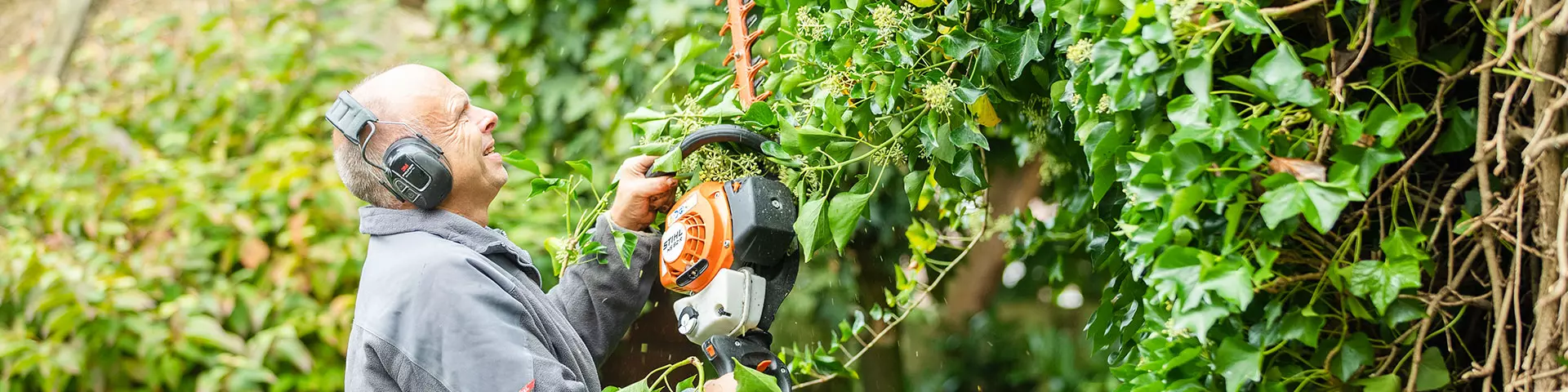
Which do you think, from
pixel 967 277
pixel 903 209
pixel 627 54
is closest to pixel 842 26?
pixel 903 209

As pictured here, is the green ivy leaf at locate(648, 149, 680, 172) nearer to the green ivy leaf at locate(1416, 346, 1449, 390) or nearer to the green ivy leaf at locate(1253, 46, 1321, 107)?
the green ivy leaf at locate(1253, 46, 1321, 107)

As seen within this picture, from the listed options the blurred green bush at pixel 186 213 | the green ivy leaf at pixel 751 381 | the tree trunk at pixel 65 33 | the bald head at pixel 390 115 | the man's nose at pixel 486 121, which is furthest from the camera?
the tree trunk at pixel 65 33

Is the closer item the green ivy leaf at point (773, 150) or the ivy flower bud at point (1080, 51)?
the ivy flower bud at point (1080, 51)

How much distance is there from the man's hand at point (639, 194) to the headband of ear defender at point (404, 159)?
26cm

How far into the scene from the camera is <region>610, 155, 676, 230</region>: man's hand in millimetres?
1760

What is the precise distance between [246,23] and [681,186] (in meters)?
2.79

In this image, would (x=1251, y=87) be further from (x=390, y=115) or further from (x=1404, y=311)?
(x=390, y=115)

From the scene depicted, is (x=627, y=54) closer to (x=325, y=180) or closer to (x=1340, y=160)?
(x=325, y=180)

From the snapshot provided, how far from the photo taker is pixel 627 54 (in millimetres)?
3346

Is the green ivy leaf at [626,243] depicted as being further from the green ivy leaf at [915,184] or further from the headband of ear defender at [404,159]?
the green ivy leaf at [915,184]

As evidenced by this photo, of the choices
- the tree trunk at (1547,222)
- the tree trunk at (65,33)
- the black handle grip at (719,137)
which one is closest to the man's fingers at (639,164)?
the black handle grip at (719,137)


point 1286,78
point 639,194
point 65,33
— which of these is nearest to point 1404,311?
point 1286,78

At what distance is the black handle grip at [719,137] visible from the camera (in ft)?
5.38

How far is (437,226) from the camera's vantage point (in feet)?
5.38
